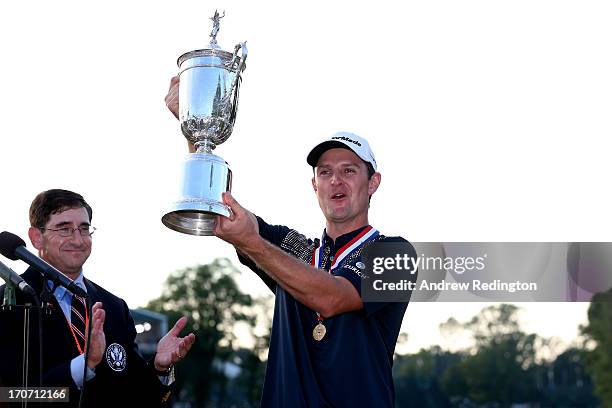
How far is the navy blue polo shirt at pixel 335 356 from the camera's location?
4.82 meters

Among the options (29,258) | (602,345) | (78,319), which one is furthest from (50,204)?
(602,345)

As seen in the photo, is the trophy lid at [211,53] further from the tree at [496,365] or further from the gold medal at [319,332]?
the tree at [496,365]

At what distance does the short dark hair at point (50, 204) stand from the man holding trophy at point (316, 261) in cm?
166

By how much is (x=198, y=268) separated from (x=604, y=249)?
72.2 meters

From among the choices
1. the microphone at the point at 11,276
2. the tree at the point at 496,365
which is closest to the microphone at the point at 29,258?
the microphone at the point at 11,276

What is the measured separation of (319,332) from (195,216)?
1.15 metres

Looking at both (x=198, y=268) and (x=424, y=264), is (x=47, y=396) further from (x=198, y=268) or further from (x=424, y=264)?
(x=198, y=268)

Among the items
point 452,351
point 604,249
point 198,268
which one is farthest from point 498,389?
point 604,249

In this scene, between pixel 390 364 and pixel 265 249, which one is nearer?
pixel 265 249

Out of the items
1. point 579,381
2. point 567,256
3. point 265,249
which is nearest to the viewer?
point 265,249

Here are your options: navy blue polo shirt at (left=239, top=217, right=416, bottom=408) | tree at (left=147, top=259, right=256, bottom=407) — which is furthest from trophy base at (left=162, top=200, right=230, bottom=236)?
tree at (left=147, top=259, right=256, bottom=407)

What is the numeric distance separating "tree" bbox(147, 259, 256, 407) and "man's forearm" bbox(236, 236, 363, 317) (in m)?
79.2

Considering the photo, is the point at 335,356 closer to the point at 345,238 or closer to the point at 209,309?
the point at 345,238

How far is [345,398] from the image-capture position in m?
4.82
